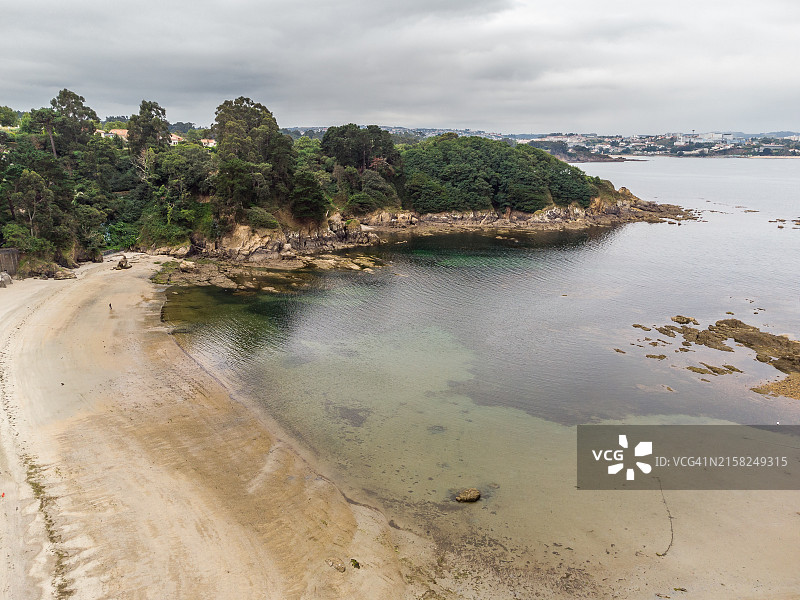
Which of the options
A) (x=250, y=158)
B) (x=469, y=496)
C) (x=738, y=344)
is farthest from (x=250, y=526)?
(x=250, y=158)

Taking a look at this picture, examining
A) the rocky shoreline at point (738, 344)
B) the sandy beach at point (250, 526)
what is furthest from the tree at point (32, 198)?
the rocky shoreline at point (738, 344)

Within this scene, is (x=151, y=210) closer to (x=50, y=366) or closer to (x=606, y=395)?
(x=50, y=366)

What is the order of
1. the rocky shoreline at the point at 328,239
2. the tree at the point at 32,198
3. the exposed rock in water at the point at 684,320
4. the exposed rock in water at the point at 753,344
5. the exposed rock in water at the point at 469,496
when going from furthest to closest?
the rocky shoreline at the point at 328,239
the tree at the point at 32,198
the exposed rock in water at the point at 684,320
the exposed rock in water at the point at 753,344
the exposed rock in water at the point at 469,496

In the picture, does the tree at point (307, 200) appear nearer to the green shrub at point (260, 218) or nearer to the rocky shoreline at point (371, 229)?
the rocky shoreline at point (371, 229)

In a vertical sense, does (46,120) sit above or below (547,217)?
above

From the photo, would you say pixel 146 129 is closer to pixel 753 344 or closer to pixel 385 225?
pixel 385 225

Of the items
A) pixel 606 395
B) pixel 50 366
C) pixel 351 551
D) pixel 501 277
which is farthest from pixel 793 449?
pixel 50 366
